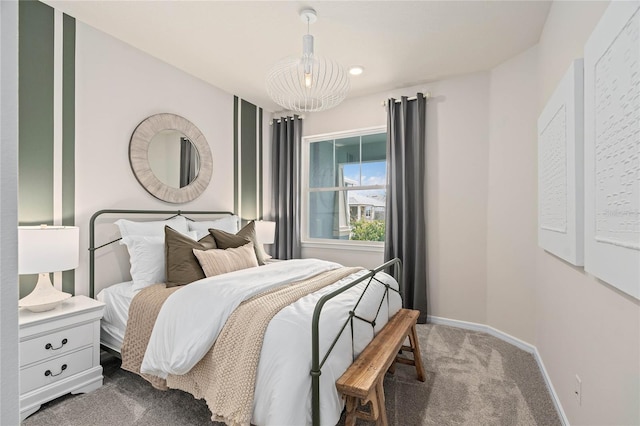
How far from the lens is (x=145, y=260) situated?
2578mm

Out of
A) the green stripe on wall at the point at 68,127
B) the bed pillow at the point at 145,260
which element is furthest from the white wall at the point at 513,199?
the green stripe on wall at the point at 68,127

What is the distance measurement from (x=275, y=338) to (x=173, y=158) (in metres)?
2.46

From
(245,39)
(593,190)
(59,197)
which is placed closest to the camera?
(593,190)

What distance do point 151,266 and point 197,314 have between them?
944mm

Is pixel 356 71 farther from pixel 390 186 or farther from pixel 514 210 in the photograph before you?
pixel 514 210

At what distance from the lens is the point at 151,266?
2574 millimetres

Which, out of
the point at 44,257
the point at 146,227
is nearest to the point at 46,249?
the point at 44,257

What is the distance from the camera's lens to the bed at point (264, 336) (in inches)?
59.3

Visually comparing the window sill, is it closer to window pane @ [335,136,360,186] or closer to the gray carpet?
window pane @ [335,136,360,186]

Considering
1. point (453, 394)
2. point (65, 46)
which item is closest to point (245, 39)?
point (65, 46)

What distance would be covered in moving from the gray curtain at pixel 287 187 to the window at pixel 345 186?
201mm

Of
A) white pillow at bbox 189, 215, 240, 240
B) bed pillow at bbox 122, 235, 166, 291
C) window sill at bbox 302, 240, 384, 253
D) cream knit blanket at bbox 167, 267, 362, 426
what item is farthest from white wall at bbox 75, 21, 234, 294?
window sill at bbox 302, 240, 384, 253

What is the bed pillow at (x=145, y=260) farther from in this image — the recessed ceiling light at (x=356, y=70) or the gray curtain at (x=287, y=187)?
the recessed ceiling light at (x=356, y=70)

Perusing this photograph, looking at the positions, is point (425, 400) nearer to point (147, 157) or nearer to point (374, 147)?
point (374, 147)
